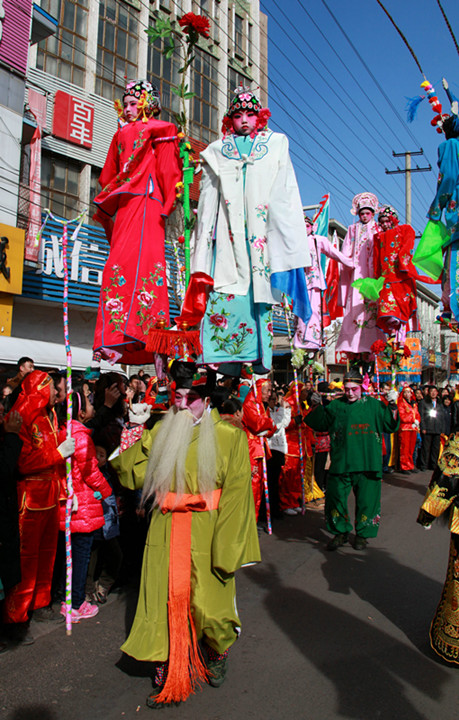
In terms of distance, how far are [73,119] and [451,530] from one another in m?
14.1

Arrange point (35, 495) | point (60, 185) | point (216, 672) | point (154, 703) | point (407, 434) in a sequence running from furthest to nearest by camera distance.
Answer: point (60, 185), point (407, 434), point (35, 495), point (216, 672), point (154, 703)

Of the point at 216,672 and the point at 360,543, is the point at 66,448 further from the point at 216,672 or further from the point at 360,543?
the point at 360,543

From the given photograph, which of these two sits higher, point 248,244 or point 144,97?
point 144,97

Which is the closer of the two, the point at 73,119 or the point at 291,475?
the point at 291,475

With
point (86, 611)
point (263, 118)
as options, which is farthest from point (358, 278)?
point (86, 611)

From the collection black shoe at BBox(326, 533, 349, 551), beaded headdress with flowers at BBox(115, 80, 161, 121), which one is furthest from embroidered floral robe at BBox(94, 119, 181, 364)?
black shoe at BBox(326, 533, 349, 551)

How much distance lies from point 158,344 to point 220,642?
1.83 metres

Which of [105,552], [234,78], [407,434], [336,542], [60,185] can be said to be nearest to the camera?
[105,552]

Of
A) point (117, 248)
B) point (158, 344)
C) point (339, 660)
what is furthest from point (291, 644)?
point (117, 248)

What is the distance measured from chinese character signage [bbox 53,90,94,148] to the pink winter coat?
11975 millimetres

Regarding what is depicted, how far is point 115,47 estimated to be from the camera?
15102 millimetres

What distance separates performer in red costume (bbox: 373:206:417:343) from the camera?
19.4ft

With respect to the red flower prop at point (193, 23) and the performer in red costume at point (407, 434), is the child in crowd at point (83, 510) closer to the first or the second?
the red flower prop at point (193, 23)

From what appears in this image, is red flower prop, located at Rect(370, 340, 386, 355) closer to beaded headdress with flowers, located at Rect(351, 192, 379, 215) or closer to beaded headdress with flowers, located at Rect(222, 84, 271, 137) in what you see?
beaded headdress with flowers, located at Rect(351, 192, 379, 215)
